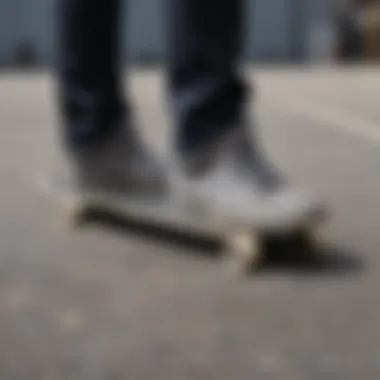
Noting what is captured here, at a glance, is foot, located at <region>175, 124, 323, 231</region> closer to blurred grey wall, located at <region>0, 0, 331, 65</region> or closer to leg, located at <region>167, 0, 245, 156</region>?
leg, located at <region>167, 0, 245, 156</region>

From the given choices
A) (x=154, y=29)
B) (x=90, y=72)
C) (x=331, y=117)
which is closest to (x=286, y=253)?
(x=90, y=72)

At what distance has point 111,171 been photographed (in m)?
1.23

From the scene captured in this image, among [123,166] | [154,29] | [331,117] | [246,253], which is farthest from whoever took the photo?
[154,29]

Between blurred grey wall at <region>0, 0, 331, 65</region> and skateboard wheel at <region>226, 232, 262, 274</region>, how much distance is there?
151 inches

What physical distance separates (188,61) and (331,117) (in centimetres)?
126

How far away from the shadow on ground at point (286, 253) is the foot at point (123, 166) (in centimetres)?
5

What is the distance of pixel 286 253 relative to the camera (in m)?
1.12

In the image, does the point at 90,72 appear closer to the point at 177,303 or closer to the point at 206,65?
the point at 206,65

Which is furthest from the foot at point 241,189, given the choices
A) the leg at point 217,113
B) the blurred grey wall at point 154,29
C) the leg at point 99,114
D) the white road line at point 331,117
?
the blurred grey wall at point 154,29

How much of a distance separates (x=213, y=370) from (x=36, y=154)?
3.86 feet

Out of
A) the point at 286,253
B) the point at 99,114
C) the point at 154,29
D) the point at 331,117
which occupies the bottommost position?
the point at 154,29

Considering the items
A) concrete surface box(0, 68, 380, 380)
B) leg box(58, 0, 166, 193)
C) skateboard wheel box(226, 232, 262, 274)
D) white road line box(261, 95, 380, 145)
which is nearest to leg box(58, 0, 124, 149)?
leg box(58, 0, 166, 193)

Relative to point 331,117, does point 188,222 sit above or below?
above

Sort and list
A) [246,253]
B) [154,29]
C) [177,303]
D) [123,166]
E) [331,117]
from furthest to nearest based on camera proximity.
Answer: [154,29]
[331,117]
[123,166]
[246,253]
[177,303]
